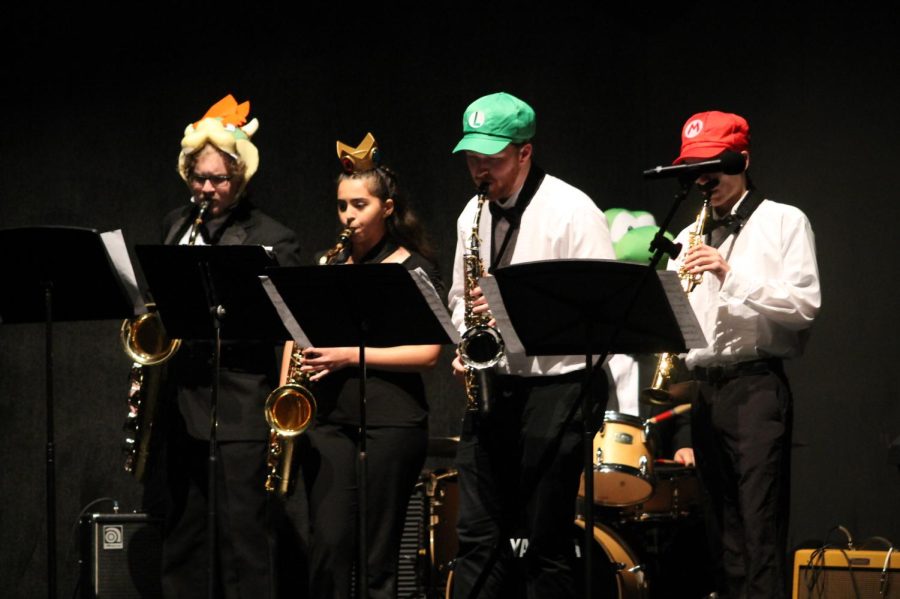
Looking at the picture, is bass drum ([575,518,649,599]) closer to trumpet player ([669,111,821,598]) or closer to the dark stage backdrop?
trumpet player ([669,111,821,598])

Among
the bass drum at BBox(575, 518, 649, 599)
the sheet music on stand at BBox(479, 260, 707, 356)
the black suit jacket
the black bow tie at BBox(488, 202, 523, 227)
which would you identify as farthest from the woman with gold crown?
the bass drum at BBox(575, 518, 649, 599)

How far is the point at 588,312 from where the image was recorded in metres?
3.42

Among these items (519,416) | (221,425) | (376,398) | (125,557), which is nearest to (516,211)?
(519,416)

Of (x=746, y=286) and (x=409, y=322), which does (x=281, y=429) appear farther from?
(x=746, y=286)

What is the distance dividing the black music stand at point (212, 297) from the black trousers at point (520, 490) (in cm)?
75

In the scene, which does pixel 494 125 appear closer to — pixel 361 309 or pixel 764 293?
pixel 361 309

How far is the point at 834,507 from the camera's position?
549cm

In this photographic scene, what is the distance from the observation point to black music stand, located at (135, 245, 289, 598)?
379 cm

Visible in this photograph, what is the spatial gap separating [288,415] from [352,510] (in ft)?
1.37

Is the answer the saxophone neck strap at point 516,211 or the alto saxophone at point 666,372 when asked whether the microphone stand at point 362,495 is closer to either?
the saxophone neck strap at point 516,211

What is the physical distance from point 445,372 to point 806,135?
2129mm

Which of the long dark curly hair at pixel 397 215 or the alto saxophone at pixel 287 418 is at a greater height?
the long dark curly hair at pixel 397 215

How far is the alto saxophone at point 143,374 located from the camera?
14.4 feet

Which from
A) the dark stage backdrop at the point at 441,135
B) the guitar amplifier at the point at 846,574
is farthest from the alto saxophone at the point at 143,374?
the guitar amplifier at the point at 846,574
